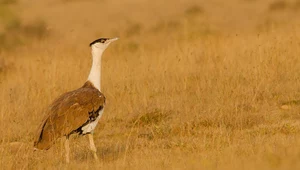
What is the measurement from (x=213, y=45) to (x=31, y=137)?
5.19m

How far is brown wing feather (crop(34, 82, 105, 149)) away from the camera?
314 inches

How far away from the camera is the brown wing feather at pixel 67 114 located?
26.1 feet

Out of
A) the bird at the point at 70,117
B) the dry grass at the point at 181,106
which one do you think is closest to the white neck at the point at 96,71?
the bird at the point at 70,117

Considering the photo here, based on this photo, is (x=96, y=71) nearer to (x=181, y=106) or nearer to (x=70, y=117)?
(x=70, y=117)

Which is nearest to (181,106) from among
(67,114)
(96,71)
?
(96,71)

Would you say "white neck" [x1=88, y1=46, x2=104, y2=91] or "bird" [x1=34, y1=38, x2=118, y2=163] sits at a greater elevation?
"white neck" [x1=88, y1=46, x2=104, y2=91]

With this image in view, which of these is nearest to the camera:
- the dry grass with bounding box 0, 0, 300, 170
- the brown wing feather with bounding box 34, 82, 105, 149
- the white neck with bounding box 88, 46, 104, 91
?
the brown wing feather with bounding box 34, 82, 105, 149

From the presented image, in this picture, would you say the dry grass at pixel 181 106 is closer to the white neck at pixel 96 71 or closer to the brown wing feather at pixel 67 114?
the brown wing feather at pixel 67 114

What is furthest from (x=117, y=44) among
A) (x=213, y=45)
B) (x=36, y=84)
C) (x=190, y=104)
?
(x=190, y=104)

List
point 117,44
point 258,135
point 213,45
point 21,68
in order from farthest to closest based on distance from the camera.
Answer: point 117,44, point 21,68, point 213,45, point 258,135

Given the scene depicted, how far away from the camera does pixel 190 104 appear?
11.4 m

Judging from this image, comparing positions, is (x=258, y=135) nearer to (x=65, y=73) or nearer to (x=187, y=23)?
(x=65, y=73)

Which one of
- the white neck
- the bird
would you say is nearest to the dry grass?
the bird

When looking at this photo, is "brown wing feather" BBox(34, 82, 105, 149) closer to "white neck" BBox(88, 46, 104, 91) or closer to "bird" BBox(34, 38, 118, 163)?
"bird" BBox(34, 38, 118, 163)
